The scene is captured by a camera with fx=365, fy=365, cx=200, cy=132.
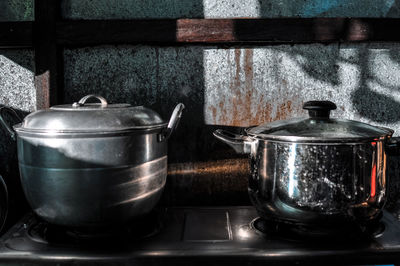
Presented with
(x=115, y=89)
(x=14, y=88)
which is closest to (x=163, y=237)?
(x=115, y=89)

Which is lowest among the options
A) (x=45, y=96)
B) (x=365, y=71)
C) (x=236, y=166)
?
(x=236, y=166)

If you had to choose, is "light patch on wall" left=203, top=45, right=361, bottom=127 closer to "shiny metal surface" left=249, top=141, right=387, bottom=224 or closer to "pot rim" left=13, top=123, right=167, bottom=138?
"shiny metal surface" left=249, top=141, right=387, bottom=224

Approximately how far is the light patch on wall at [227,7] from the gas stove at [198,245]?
1.34 metres

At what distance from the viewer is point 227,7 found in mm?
2420

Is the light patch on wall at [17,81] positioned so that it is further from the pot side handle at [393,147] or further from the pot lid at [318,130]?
the pot side handle at [393,147]

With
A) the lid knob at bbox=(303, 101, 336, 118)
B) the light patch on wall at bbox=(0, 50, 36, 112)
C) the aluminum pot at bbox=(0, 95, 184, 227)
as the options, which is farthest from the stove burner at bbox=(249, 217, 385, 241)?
the light patch on wall at bbox=(0, 50, 36, 112)

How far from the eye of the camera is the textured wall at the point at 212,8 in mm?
2420

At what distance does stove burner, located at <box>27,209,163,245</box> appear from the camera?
1761 mm

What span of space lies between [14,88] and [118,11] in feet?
2.87

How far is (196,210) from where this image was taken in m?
2.28

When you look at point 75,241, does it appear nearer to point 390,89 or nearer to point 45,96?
point 45,96

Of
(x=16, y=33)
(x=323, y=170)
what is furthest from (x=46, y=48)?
(x=323, y=170)

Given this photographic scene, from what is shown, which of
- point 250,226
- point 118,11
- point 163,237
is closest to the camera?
point 163,237

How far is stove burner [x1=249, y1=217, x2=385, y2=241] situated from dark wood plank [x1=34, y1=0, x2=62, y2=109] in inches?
61.3
